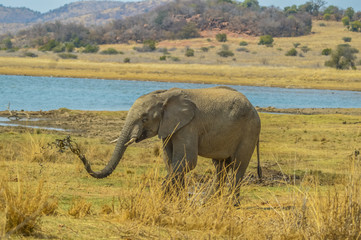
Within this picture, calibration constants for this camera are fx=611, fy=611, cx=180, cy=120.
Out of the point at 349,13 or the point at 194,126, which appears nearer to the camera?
the point at 194,126

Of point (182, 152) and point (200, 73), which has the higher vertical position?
point (182, 152)

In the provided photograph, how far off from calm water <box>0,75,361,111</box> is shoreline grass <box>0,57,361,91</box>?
1580 millimetres

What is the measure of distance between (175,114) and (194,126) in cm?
33

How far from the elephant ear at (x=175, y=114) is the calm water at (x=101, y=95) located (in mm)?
18379

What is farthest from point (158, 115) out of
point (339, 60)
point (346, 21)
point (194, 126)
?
point (346, 21)

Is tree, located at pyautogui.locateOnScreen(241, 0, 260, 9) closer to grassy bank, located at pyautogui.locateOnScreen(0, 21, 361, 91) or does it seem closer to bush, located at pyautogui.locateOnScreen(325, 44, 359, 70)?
grassy bank, located at pyautogui.locateOnScreen(0, 21, 361, 91)

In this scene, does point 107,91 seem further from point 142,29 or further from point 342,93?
point 142,29

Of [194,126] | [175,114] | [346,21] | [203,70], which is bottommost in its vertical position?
[203,70]

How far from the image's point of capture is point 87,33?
3767 inches

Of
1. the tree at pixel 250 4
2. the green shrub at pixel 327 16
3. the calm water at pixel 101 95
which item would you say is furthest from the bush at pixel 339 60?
the tree at pixel 250 4

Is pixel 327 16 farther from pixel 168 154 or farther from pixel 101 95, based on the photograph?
pixel 168 154

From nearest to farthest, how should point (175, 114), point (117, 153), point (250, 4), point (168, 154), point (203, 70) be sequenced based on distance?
point (117, 153) → point (175, 114) → point (168, 154) → point (203, 70) → point (250, 4)

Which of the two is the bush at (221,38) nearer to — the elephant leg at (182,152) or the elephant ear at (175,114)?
the elephant ear at (175,114)

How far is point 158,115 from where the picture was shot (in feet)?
25.8
